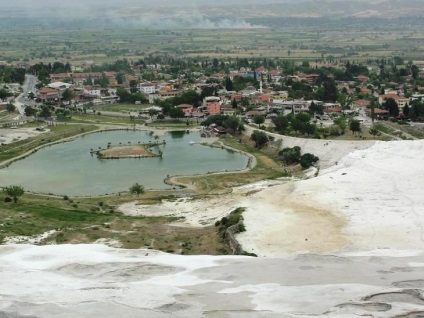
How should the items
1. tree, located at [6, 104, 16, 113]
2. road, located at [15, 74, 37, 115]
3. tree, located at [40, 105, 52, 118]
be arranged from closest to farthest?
tree, located at [40, 105, 52, 118] < tree, located at [6, 104, 16, 113] < road, located at [15, 74, 37, 115]

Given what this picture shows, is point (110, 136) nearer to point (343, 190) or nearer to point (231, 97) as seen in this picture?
point (231, 97)

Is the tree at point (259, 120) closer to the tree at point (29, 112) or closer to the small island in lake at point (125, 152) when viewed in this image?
the small island in lake at point (125, 152)

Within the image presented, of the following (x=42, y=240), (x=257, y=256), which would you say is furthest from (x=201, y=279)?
(x=42, y=240)

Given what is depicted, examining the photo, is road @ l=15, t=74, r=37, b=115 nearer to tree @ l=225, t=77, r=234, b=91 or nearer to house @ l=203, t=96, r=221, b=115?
house @ l=203, t=96, r=221, b=115

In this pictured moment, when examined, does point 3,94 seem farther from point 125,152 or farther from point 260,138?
point 260,138

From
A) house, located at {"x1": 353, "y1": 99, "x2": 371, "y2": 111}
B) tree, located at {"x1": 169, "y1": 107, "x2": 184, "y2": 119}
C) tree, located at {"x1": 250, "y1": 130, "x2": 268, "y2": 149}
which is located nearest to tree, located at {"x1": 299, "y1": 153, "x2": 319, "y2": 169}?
tree, located at {"x1": 250, "y1": 130, "x2": 268, "y2": 149}

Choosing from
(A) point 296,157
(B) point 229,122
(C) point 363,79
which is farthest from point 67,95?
(A) point 296,157
